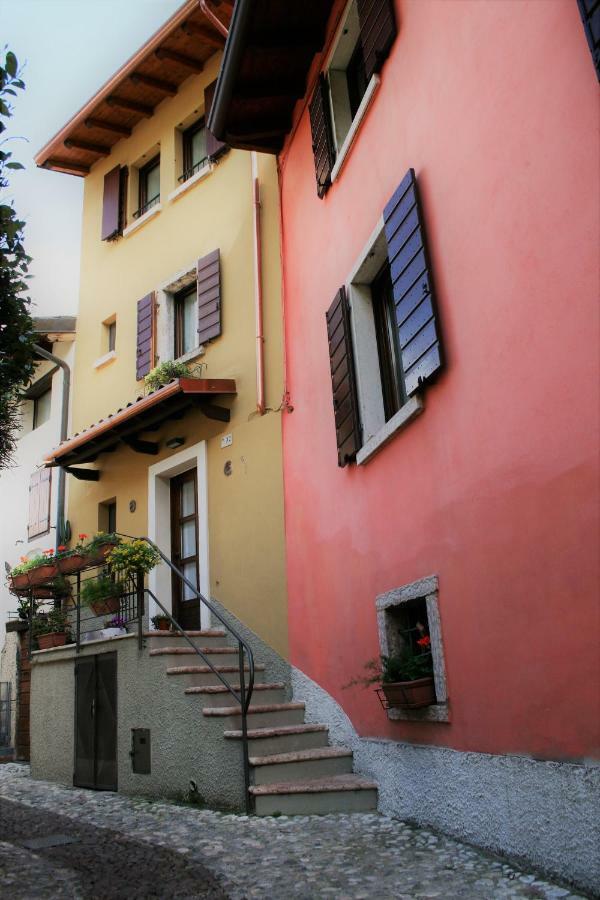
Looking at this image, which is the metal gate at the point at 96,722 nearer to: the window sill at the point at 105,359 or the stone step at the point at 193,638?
the stone step at the point at 193,638

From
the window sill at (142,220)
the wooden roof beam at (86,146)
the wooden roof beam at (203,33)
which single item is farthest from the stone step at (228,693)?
the wooden roof beam at (86,146)

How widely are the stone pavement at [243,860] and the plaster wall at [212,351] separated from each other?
248cm

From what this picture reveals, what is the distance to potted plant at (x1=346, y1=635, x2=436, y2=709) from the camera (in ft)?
16.0

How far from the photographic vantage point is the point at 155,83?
11.2m

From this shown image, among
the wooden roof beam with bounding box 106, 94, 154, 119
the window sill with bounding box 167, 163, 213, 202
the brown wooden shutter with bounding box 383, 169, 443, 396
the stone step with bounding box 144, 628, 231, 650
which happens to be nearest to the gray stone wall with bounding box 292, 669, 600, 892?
the stone step with bounding box 144, 628, 231, 650

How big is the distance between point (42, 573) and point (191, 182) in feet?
18.0

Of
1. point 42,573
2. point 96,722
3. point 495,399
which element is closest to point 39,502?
point 42,573

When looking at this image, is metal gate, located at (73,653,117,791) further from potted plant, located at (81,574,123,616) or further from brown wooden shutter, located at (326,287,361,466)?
brown wooden shutter, located at (326,287,361,466)

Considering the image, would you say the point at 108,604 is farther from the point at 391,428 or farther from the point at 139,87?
the point at 139,87

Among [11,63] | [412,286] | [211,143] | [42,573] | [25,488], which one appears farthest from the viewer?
[25,488]

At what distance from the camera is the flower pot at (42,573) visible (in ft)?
29.4

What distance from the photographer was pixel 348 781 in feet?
18.7

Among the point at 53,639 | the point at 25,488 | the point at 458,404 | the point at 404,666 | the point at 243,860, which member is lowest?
the point at 243,860

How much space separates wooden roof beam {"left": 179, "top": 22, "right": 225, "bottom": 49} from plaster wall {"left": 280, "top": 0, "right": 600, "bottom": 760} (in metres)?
5.11
